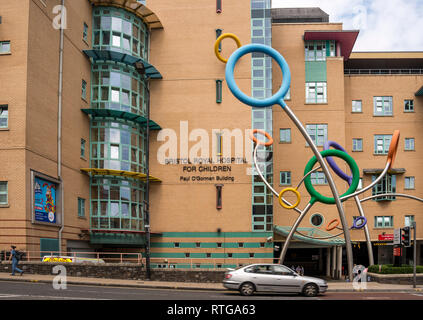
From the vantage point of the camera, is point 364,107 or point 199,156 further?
point 364,107

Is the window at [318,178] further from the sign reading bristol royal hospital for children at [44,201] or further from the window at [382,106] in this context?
the sign reading bristol royal hospital for children at [44,201]

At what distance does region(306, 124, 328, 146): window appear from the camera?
44.2m

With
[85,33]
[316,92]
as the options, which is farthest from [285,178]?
[85,33]

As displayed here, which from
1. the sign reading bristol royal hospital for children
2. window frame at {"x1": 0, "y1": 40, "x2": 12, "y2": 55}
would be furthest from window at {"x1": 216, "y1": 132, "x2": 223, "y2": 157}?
window frame at {"x1": 0, "y1": 40, "x2": 12, "y2": 55}

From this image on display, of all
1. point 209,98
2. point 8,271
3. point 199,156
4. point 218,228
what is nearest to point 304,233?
point 218,228

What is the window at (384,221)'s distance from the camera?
148 ft

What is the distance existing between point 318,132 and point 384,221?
10536 mm

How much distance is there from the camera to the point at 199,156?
129 ft

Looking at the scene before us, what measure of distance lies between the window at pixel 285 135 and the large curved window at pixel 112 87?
14.5 metres

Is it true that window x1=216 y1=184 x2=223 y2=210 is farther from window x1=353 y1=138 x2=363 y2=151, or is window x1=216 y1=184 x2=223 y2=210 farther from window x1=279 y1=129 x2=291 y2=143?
window x1=353 y1=138 x2=363 y2=151

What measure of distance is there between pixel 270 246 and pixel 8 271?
66.6ft

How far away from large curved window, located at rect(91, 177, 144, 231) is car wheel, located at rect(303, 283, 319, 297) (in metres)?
18.5

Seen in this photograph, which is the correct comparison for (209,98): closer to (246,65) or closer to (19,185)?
(246,65)

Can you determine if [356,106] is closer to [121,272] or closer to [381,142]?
[381,142]
